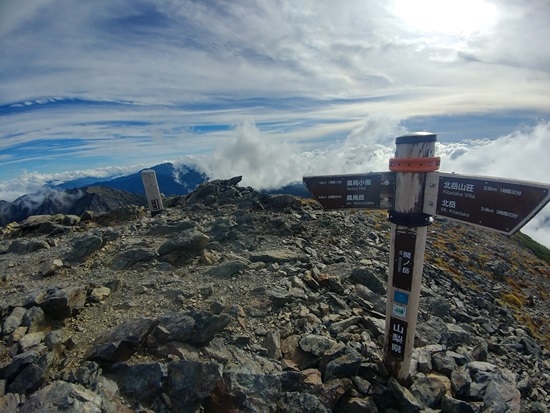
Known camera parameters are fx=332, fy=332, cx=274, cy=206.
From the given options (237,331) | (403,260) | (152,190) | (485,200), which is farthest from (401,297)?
(152,190)

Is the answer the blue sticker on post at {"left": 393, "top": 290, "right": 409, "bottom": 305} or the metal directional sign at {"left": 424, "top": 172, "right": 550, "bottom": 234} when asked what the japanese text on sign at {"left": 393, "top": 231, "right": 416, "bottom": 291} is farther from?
the metal directional sign at {"left": 424, "top": 172, "right": 550, "bottom": 234}

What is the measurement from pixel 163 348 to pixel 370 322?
16.5 ft

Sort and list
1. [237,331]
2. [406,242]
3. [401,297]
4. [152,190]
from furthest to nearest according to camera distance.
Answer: [152,190] → [237,331] → [401,297] → [406,242]

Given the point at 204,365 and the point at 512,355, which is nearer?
the point at 204,365

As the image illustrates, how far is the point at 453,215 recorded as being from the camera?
17.8 ft

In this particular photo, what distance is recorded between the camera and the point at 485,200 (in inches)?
199

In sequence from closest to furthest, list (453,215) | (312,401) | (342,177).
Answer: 1. (453,215)
2. (312,401)
3. (342,177)

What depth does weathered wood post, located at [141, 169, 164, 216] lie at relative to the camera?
19.0 metres

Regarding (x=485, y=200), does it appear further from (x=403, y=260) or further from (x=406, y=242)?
(x=403, y=260)

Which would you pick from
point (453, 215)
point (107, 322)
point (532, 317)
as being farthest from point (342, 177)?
point (532, 317)

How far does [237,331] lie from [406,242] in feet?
14.3

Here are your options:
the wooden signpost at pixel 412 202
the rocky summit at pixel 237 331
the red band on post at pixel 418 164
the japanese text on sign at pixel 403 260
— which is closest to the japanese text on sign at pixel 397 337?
the wooden signpost at pixel 412 202

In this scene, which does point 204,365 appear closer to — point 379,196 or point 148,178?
point 379,196

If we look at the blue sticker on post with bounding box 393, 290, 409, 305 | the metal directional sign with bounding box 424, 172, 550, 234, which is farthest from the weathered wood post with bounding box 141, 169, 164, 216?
the metal directional sign with bounding box 424, 172, 550, 234
